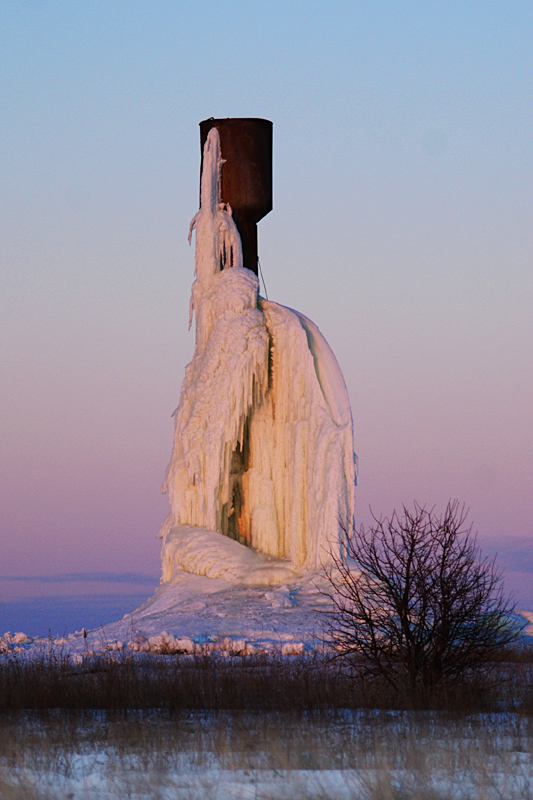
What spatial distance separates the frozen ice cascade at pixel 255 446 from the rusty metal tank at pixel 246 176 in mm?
1888

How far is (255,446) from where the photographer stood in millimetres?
27891

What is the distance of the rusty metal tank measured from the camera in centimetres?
2997

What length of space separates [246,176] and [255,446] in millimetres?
7298

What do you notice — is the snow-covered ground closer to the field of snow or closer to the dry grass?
the dry grass

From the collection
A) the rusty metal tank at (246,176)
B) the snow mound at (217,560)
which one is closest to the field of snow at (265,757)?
the snow mound at (217,560)

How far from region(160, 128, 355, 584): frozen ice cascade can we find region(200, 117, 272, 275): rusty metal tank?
1.89m

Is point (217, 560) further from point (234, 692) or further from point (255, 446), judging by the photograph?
point (234, 692)

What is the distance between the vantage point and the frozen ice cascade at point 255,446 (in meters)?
25.6

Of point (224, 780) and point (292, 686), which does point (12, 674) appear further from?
point (224, 780)

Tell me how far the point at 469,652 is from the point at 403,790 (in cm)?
602

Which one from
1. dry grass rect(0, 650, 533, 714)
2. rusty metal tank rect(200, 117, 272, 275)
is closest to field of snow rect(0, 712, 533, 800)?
dry grass rect(0, 650, 533, 714)

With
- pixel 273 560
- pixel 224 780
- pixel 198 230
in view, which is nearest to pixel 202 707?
pixel 224 780

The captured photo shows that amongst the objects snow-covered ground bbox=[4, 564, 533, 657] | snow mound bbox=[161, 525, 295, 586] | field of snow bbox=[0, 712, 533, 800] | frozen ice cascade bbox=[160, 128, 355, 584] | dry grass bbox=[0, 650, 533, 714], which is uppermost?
frozen ice cascade bbox=[160, 128, 355, 584]

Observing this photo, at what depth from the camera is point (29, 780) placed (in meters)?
9.28
